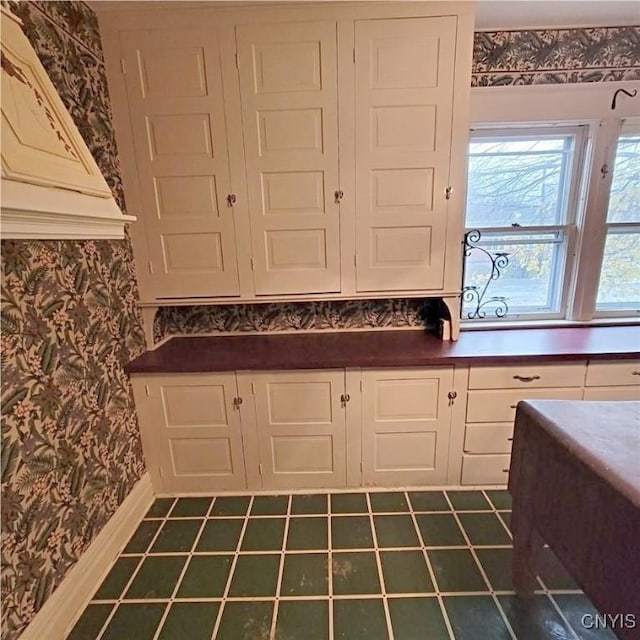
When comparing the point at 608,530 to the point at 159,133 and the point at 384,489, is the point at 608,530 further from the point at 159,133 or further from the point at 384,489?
the point at 159,133

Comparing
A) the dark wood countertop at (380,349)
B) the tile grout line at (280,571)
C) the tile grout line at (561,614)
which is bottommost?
the tile grout line at (561,614)

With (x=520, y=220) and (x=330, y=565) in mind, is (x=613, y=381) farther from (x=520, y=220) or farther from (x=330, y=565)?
(x=330, y=565)

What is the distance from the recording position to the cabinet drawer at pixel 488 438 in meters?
1.98

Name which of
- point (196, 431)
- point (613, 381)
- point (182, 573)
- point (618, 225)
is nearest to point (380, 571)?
point (182, 573)

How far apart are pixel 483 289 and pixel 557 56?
139cm

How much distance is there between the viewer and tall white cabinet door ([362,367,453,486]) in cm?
192

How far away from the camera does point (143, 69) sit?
69.9 inches

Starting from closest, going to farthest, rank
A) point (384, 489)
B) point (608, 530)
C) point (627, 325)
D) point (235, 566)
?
point (608, 530), point (235, 566), point (384, 489), point (627, 325)

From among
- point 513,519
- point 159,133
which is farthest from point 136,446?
point 513,519

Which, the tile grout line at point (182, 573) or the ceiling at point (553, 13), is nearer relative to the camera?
the tile grout line at point (182, 573)

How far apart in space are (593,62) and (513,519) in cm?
252

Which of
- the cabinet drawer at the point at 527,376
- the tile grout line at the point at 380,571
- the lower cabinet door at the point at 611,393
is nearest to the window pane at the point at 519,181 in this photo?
the cabinet drawer at the point at 527,376

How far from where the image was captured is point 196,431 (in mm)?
1995

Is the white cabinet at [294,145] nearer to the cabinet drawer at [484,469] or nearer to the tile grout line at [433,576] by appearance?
the cabinet drawer at [484,469]
